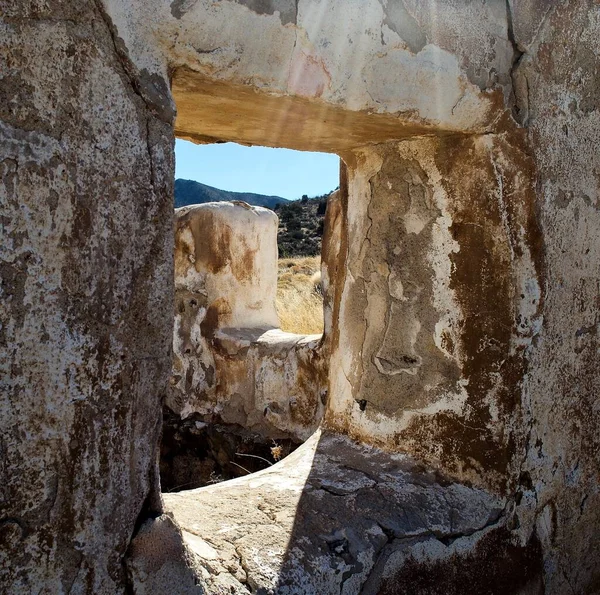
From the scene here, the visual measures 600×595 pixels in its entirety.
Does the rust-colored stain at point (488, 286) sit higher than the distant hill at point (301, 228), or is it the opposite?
the distant hill at point (301, 228)

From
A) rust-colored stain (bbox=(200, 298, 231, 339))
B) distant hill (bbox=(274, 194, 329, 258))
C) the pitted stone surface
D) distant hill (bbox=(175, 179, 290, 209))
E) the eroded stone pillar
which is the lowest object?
the pitted stone surface

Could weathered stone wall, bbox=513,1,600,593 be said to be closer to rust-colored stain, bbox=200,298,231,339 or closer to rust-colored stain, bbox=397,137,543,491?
rust-colored stain, bbox=397,137,543,491

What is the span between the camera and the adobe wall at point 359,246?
3.44 ft

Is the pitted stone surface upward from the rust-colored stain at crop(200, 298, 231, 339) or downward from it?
downward

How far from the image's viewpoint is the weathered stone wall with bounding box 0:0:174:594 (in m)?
1.02

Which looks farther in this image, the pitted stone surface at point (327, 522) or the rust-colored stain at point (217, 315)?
the rust-colored stain at point (217, 315)

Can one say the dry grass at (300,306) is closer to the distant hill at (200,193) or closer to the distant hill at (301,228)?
the distant hill at (301,228)

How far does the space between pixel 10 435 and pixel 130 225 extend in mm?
372

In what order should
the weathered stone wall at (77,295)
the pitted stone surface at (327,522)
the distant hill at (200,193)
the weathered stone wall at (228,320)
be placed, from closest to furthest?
the weathered stone wall at (77,295), the pitted stone surface at (327,522), the weathered stone wall at (228,320), the distant hill at (200,193)

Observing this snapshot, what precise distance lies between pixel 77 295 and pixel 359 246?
43.6 inches

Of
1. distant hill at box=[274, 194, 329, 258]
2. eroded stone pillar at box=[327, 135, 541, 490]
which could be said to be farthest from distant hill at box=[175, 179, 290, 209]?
eroded stone pillar at box=[327, 135, 541, 490]

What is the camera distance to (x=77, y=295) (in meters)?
1.08

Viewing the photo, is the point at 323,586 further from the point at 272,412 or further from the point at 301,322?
the point at 301,322

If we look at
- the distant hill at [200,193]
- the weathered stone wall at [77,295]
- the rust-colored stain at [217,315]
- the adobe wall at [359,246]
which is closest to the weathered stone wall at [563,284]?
the adobe wall at [359,246]
